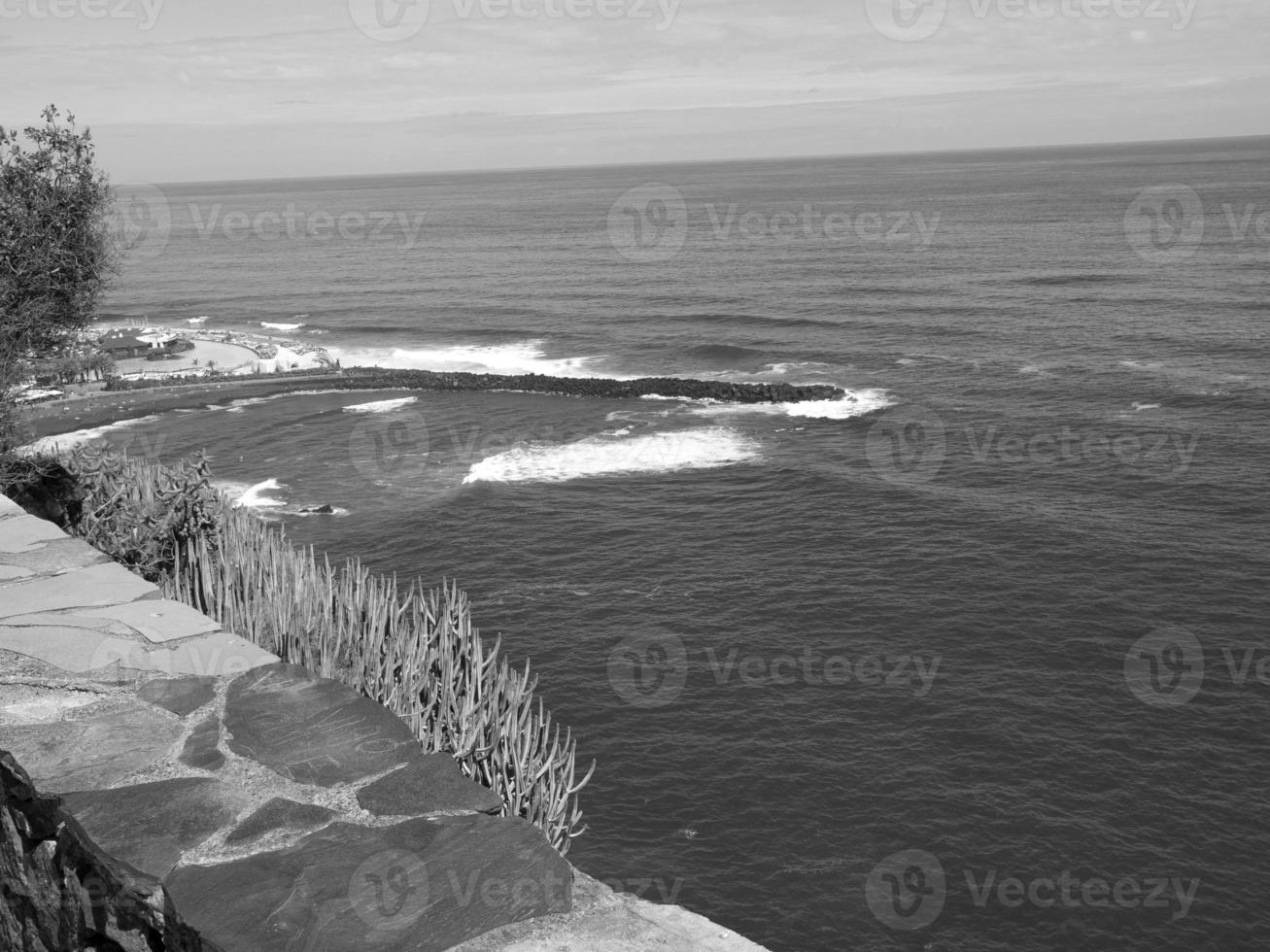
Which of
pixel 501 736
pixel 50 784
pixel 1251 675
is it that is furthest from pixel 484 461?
pixel 50 784

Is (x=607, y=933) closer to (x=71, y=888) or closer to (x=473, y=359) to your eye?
(x=71, y=888)

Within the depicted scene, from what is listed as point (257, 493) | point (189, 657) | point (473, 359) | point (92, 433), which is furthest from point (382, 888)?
point (473, 359)

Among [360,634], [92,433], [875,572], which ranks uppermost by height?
[360,634]

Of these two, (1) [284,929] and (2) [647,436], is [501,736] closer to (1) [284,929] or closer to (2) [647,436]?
→ (1) [284,929]

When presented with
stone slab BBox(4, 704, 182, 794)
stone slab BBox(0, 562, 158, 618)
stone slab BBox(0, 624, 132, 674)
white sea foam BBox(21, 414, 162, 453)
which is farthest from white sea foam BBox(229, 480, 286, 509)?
stone slab BBox(4, 704, 182, 794)

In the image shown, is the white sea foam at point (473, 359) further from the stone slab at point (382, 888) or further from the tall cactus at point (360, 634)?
the stone slab at point (382, 888)

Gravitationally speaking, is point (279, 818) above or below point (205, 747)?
below
